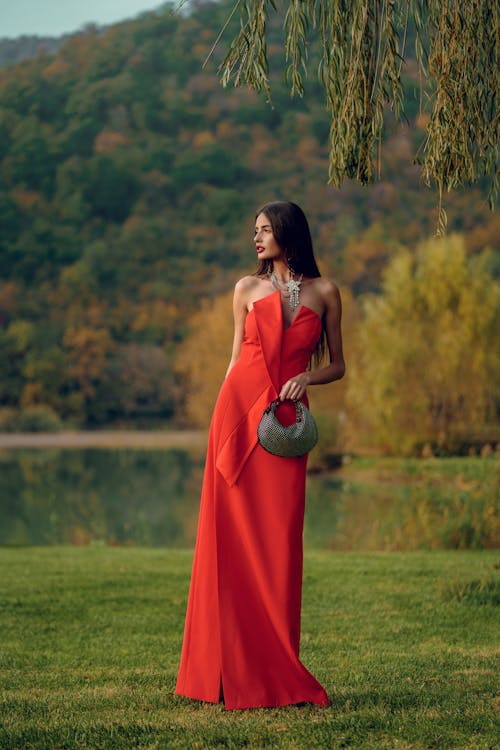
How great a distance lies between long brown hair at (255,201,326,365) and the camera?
12.4 ft

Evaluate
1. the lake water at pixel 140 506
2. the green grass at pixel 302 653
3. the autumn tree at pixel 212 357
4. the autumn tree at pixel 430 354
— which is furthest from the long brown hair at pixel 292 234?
the autumn tree at pixel 212 357

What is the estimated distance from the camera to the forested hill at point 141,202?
46.6 m

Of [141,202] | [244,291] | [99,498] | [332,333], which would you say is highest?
[141,202]

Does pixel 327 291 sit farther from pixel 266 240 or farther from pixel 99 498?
pixel 99 498

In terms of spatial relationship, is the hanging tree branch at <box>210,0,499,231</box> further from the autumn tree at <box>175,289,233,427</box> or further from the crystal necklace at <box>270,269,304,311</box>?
the autumn tree at <box>175,289,233,427</box>

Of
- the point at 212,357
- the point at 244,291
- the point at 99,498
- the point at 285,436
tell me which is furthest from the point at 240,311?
the point at 212,357

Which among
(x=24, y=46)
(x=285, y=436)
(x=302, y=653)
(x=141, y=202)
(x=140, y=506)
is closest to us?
(x=285, y=436)

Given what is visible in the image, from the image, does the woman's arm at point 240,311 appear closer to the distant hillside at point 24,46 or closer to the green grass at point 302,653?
the green grass at point 302,653

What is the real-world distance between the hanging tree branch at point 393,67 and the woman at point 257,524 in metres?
0.87

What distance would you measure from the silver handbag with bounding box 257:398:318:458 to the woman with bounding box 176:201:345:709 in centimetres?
7

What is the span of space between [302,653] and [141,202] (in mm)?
52954

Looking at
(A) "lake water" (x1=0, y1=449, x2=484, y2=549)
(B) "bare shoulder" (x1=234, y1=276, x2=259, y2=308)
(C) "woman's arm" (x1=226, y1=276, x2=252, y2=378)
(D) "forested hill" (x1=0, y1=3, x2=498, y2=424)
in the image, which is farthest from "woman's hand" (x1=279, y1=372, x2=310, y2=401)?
(D) "forested hill" (x1=0, y1=3, x2=498, y2=424)

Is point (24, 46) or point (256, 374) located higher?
point (24, 46)

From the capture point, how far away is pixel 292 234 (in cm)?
379
